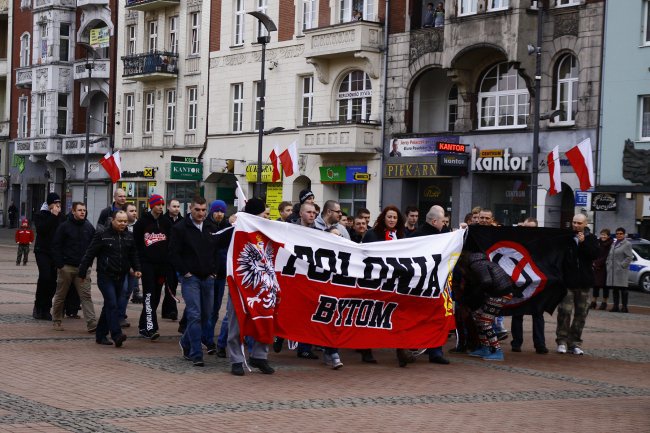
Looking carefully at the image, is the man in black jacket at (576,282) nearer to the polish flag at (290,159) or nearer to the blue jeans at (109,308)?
the blue jeans at (109,308)

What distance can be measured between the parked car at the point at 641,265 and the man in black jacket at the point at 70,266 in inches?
773

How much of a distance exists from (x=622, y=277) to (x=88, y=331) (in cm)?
1414

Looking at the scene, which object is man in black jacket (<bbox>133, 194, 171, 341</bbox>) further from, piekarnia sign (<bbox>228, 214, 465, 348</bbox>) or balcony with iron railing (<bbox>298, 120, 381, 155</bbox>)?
balcony with iron railing (<bbox>298, 120, 381, 155</bbox>)

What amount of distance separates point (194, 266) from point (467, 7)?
84.5ft

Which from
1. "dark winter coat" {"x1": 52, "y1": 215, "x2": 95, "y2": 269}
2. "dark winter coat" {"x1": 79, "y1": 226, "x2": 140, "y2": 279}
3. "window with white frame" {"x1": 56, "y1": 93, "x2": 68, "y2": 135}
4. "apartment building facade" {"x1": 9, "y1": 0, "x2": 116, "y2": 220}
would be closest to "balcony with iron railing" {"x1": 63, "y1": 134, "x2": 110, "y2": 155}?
"apartment building facade" {"x1": 9, "y1": 0, "x2": 116, "y2": 220}

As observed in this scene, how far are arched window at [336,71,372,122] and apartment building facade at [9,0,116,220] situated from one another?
1784cm

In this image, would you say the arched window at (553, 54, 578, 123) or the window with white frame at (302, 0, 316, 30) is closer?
the arched window at (553, 54, 578, 123)

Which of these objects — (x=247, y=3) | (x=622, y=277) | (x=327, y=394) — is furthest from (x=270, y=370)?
(x=247, y=3)

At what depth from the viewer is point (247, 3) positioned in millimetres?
47688

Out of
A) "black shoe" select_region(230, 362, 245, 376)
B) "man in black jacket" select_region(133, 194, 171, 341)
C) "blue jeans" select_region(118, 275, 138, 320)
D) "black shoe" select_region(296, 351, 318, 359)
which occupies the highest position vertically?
"man in black jacket" select_region(133, 194, 171, 341)

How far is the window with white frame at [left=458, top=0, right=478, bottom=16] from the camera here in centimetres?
3706

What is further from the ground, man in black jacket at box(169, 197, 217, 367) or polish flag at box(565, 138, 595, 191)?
polish flag at box(565, 138, 595, 191)

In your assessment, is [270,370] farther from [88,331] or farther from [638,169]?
[638,169]

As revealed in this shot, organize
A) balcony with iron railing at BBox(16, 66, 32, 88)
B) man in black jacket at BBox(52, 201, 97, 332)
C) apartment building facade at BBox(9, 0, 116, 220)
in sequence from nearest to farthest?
man in black jacket at BBox(52, 201, 97, 332) < apartment building facade at BBox(9, 0, 116, 220) < balcony with iron railing at BBox(16, 66, 32, 88)
